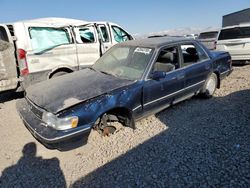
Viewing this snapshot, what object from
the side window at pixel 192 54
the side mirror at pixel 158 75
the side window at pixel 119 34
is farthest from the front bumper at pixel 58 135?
the side window at pixel 119 34

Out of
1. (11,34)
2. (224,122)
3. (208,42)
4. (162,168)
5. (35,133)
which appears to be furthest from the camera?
(208,42)

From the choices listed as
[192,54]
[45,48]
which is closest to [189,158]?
[192,54]

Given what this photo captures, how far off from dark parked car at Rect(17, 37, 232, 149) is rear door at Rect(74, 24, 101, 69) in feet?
6.81

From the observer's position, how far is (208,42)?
12.4 meters

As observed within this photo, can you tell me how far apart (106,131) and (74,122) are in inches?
36.2

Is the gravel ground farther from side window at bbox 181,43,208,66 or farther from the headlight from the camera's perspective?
side window at bbox 181,43,208,66

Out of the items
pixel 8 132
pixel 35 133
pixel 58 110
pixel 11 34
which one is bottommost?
pixel 8 132

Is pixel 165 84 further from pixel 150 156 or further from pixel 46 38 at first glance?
pixel 46 38

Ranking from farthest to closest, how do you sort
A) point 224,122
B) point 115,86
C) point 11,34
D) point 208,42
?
point 208,42 → point 11,34 → point 224,122 → point 115,86

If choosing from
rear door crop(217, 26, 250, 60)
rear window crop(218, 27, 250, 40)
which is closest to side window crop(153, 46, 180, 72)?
rear door crop(217, 26, 250, 60)

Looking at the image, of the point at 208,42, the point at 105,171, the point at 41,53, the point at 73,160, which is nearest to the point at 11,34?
the point at 41,53

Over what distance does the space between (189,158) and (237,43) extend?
23.4 feet

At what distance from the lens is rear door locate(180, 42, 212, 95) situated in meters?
5.10

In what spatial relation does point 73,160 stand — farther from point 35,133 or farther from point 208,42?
point 208,42
